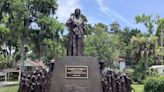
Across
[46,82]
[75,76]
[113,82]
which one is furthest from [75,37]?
[113,82]

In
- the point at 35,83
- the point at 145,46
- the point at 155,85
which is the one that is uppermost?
the point at 145,46

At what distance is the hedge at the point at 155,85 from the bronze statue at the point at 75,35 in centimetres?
601

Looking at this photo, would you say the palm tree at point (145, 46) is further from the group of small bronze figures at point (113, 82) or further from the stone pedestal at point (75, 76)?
the stone pedestal at point (75, 76)

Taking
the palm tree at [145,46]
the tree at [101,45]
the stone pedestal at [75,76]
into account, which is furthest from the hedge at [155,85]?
the tree at [101,45]

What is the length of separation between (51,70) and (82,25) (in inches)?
97.0

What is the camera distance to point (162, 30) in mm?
45281

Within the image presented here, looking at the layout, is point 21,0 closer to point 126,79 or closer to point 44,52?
point 44,52

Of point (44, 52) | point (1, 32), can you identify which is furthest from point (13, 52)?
point (1, 32)

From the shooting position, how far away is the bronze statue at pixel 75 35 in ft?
48.9

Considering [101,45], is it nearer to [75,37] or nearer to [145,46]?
[145,46]

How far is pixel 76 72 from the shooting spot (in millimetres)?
13969

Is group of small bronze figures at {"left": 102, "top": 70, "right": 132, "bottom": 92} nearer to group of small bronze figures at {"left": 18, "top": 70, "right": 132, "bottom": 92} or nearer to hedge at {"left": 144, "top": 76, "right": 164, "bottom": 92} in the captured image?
group of small bronze figures at {"left": 18, "top": 70, "right": 132, "bottom": 92}

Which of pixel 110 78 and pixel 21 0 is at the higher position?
pixel 21 0

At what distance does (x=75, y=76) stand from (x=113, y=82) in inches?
60.4
